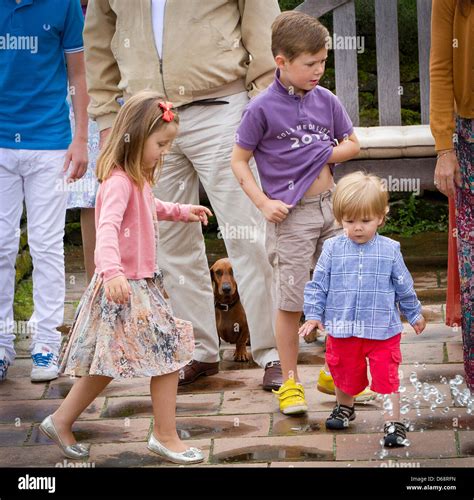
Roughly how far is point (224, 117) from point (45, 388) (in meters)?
1.52

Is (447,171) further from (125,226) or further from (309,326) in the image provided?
(125,226)

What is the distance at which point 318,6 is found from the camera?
839 cm

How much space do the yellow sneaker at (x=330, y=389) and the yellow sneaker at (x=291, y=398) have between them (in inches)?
7.7

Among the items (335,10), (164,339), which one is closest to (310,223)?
(164,339)

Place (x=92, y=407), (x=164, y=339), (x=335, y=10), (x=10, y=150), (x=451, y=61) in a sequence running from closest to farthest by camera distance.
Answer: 1. (x=164, y=339)
2. (x=451, y=61)
3. (x=92, y=407)
4. (x=10, y=150)
5. (x=335, y=10)

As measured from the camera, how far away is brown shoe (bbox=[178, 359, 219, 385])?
20.1ft

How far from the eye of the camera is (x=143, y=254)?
16.6 ft

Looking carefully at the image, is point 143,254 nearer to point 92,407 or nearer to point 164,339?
point 164,339

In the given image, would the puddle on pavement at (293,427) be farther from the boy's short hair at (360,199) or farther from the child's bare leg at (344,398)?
the boy's short hair at (360,199)

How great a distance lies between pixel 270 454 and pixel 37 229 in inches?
74.2

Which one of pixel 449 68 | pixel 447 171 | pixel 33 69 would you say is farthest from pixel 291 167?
pixel 33 69

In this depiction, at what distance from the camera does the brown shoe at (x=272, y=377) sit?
587 cm

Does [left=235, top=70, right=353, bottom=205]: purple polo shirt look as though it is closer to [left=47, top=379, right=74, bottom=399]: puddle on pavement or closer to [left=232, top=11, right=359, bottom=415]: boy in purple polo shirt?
[left=232, top=11, right=359, bottom=415]: boy in purple polo shirt

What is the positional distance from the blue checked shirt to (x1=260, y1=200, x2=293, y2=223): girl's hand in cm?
32
